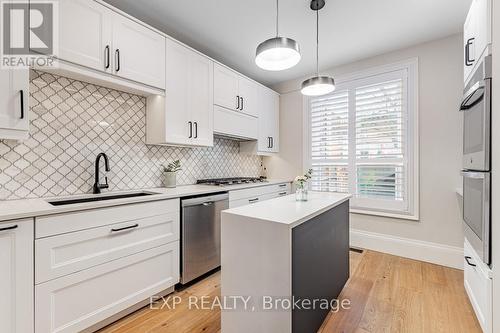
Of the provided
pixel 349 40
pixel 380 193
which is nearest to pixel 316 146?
pixel 380 193

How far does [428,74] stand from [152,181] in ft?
11.8

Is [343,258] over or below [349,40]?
below

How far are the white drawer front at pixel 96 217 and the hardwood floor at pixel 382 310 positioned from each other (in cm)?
79

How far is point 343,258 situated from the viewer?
82.0 inches

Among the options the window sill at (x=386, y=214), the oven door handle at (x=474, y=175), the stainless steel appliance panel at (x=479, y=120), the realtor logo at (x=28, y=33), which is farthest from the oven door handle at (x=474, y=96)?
the realtor logo at (x=28, y=33)

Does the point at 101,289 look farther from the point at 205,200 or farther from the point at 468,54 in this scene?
the point at 468,54

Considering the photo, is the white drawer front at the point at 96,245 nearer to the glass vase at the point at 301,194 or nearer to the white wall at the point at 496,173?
the glass vase at the point at 301,194

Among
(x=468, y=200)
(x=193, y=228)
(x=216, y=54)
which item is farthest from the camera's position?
(x=216, y=54)

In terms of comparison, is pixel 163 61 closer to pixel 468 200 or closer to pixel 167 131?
pixel 167 131

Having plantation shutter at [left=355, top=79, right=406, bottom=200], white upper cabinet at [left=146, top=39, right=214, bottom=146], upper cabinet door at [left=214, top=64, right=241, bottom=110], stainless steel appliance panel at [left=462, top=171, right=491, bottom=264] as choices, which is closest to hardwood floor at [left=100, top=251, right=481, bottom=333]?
stainless steel appliance panel at [left=462, top=171, right=491, bottom=264]

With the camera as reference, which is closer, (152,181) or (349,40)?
(152,181)

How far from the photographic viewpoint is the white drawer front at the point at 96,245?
1.38m

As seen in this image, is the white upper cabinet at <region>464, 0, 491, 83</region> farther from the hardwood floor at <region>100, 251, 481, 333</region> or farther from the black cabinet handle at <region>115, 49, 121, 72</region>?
the black cabinet handle at <region>115, 49, 121, 72</region>

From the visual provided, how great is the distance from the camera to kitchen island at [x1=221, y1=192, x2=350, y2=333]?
1209mm
